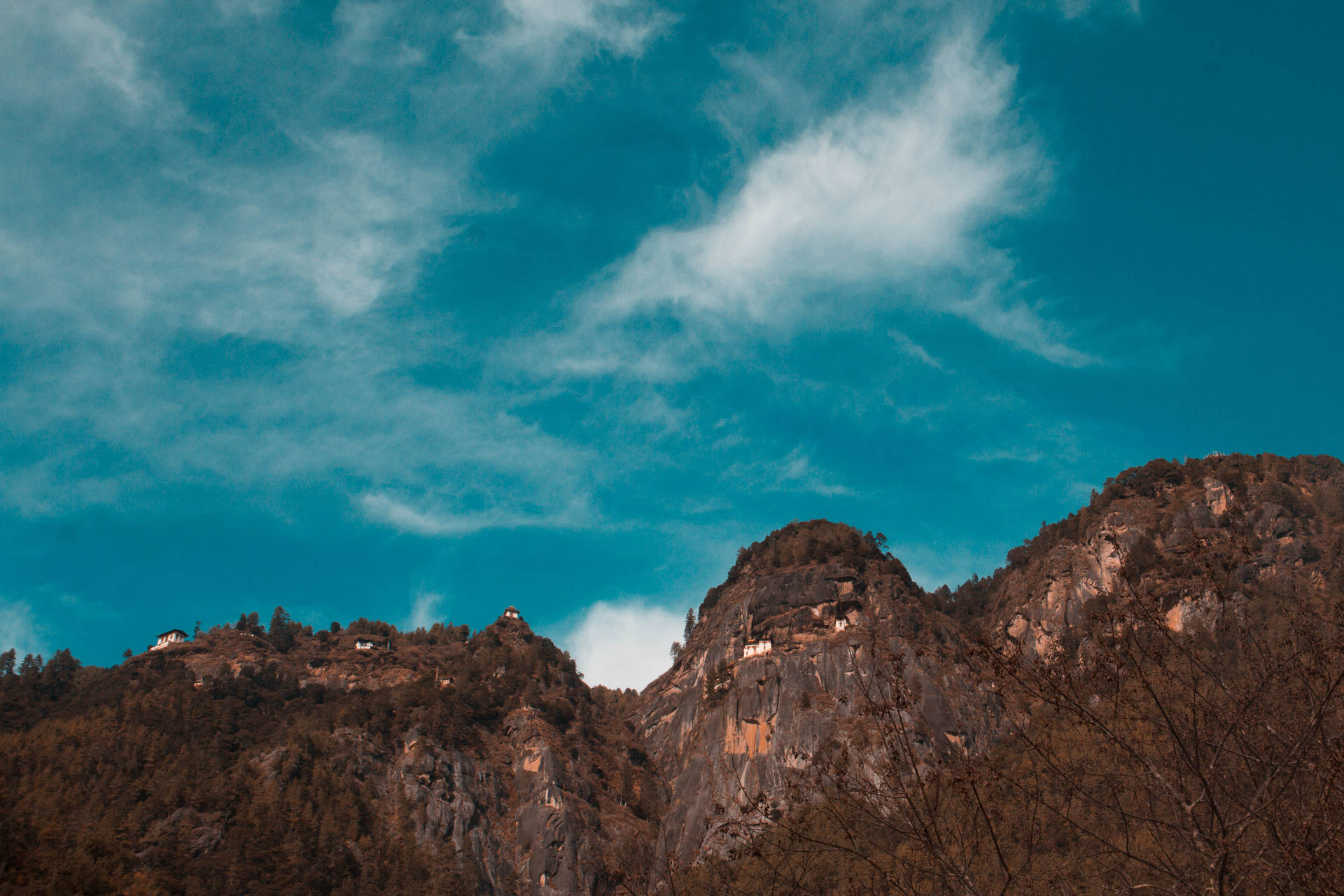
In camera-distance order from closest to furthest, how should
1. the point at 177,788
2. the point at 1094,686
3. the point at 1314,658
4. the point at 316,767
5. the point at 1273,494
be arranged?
the point at 1314,658 < the point at 1094,686 < the point at 177,788 < the point at 316,767 < the point at 1273,494

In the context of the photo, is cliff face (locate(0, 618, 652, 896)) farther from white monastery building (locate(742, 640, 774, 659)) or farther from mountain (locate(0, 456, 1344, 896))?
white monastery building (locate(742, 640, 774, 659))

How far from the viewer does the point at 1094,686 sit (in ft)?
34.3

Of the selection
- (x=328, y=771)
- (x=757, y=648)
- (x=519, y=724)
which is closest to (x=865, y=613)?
(x=757, y=648)

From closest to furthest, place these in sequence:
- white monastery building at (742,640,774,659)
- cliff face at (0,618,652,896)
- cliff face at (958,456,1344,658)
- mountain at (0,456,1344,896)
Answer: mountain at (0,456,1344,896)
cliff face at (0,618,652,896)
cliff face at (958,456,1344,658)
white monastery building at (742,640,774,659)

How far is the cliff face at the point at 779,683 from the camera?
91375mm

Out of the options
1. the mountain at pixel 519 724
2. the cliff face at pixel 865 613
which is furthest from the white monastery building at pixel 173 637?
the cliff face at pixel 865 613

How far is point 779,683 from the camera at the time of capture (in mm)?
100625

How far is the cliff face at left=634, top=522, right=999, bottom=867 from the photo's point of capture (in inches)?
3597

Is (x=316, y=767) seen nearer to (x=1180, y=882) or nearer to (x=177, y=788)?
(x=177, y=788)

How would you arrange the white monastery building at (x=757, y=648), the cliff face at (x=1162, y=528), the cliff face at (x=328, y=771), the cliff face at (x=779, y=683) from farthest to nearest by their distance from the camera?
the white monastery building at (x=757, y=648)
the cliff face at (x=1162, y=528)
the cliff face at (x=779, y=683)
the cliff face at (x=328, y=771)

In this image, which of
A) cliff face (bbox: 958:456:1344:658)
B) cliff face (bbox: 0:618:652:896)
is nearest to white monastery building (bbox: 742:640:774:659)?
cliff face (bbox: 0:618:652:896)

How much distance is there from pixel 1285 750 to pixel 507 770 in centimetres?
10432

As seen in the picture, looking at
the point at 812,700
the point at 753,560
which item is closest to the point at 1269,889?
the point at 812,700

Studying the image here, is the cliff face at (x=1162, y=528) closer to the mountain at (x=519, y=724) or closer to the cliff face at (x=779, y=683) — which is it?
the mountain at (x=519, y=724)
